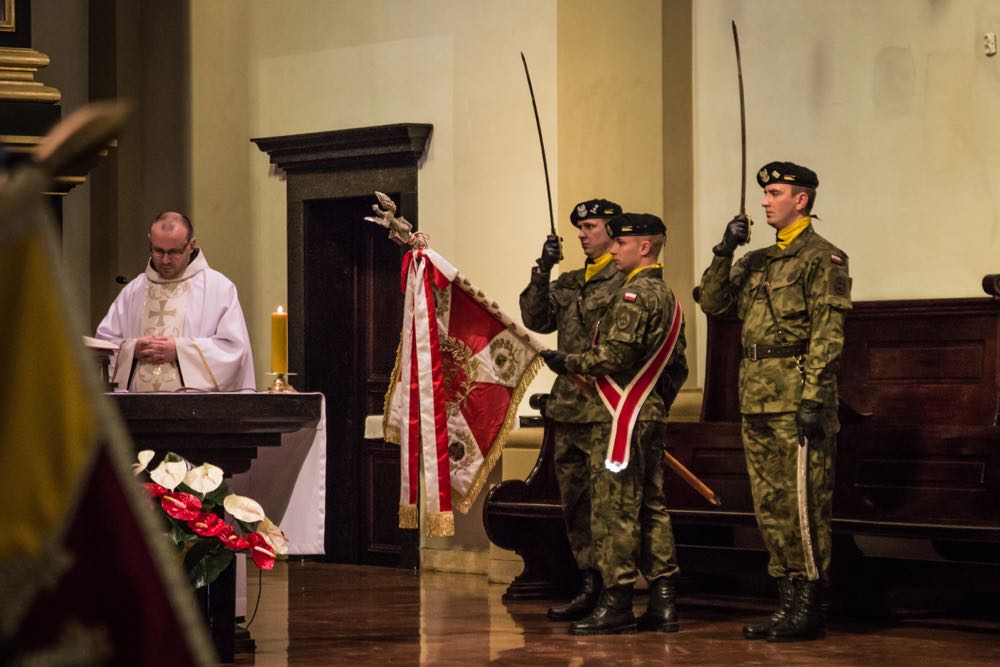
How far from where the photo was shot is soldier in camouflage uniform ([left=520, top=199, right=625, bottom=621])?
673cm

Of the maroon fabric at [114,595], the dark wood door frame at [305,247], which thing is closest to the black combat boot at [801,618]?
the dark wood door frame at [305,247]

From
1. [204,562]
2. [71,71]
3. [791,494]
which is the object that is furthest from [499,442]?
[71,71]

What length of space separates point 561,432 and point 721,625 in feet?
3.52

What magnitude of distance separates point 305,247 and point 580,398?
13.1 feet

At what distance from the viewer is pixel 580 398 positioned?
263 inches

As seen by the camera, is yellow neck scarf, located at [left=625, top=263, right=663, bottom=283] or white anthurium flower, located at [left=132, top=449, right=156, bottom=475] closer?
white anthurium flower, located at [left=132, top=449, right=156, bottom=475]

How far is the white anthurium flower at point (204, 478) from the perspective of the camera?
5.10 m

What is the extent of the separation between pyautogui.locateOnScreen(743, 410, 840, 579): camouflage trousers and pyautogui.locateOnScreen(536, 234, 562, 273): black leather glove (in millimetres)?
1356

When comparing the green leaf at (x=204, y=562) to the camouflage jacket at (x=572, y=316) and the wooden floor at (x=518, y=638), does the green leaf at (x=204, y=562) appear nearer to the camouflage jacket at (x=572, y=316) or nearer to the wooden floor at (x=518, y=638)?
the wooden floor at (x=518, y=638)

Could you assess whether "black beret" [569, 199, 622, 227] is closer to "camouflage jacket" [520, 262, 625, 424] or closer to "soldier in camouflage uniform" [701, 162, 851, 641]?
"camouflage jacket" [520, 262, 625, 424]

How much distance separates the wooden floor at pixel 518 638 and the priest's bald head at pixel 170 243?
4.95 ft

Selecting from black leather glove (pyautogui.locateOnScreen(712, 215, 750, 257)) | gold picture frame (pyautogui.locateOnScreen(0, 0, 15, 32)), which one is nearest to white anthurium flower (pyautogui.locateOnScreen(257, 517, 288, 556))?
gold picture frame (pyautogui.locateOnScreen(0, 0, 15, 32))

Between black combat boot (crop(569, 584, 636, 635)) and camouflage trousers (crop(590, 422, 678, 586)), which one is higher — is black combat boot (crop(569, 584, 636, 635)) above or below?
below

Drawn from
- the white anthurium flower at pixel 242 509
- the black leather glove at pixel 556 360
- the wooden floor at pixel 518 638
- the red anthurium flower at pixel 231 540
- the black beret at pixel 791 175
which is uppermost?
the black beret at pixel 791 175
